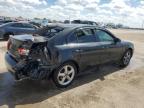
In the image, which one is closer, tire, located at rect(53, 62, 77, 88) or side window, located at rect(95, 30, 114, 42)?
tire, located at rect(53, 62, 77, 88)

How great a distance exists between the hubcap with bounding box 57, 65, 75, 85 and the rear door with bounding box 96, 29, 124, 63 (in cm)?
129

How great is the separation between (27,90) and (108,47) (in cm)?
285

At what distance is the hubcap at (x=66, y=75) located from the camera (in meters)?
5.48

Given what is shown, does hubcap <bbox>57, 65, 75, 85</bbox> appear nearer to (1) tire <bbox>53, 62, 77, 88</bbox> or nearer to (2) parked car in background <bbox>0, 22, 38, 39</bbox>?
(1) tire <bbox>53, 62, 77, 88</bbox>

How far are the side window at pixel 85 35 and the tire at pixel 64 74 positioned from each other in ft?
2.48

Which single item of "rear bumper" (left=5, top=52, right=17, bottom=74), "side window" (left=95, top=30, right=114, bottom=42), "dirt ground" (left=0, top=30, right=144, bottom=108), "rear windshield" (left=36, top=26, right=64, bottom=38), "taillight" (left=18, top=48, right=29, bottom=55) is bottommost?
"dirt ground" (left=0, top=30, right=144, bottom=108)

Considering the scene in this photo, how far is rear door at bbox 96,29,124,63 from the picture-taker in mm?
6608

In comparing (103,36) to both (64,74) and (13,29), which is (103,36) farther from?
(13,29)

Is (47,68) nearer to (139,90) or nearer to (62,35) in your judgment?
(62,35)

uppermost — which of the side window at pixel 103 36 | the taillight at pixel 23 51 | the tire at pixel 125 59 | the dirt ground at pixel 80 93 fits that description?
the side window at pixel 103 36

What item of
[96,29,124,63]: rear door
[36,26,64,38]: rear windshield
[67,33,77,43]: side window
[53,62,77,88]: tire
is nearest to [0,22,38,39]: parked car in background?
[96,29,124,63]: rear door

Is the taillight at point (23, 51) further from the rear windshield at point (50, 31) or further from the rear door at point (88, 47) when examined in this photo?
the rear door at point (88, 47)

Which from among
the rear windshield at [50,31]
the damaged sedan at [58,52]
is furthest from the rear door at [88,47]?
the rear windshield at [50,31]

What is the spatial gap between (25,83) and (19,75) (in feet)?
2.90
